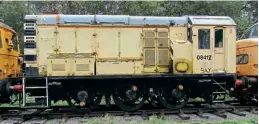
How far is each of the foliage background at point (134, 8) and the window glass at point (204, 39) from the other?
11.3 metres

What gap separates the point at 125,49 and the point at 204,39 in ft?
8.91

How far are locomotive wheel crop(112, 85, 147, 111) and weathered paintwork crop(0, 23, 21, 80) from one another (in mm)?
3746

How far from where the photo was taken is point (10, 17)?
926 inches

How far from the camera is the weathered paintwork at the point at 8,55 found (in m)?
11.0

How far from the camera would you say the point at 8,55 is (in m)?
11.6

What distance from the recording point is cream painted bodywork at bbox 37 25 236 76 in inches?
424

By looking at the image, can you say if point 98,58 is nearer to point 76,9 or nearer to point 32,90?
point 32,90

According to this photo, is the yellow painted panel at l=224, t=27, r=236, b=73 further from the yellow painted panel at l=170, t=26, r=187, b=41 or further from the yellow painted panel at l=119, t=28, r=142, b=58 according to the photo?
the yellow painted panel at l=119, t=28, r=142, b=58

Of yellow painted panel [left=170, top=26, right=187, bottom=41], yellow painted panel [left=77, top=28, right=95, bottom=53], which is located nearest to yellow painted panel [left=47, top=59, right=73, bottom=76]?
yellow painted panel [left=77, top=28, right=95, bottom=53]

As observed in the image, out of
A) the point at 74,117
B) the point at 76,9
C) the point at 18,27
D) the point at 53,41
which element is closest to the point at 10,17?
the point at 18,27

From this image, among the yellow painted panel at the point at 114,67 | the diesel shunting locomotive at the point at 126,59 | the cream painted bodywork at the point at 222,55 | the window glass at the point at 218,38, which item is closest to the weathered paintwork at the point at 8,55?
the diesel shunting locomotive at the point at 126,59

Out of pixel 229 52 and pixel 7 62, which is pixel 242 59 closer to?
pixel 229 52

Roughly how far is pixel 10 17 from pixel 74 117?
15.7 metres

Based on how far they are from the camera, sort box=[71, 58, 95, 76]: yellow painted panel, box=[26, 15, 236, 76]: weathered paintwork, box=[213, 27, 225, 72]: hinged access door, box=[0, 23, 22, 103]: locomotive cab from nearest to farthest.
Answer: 1. box=[0, 23, 22, 103]: locomotive cab
2. box=[71, 58, 95, 76]: yellow painted panel
3. box=[26, 15, 236, 76]: weathered paintwork
4. box=[213, 27, 225, 72]: hinged access door
